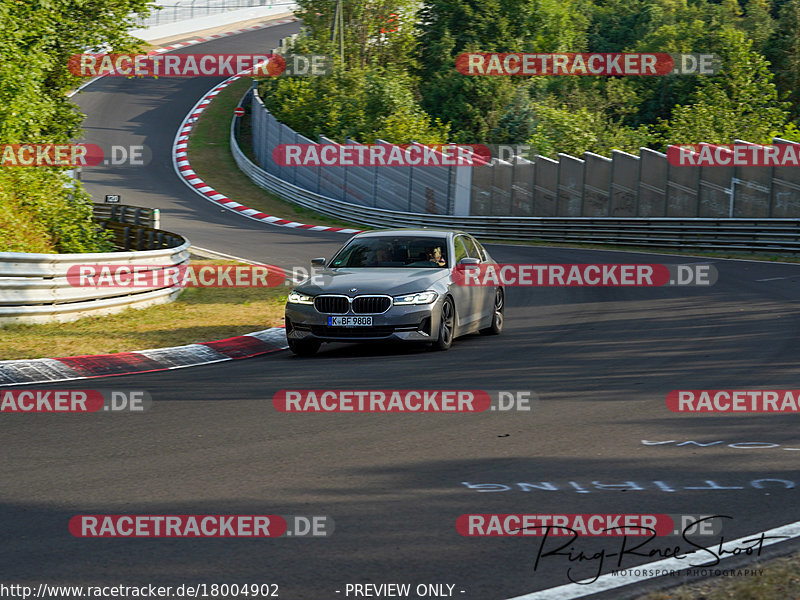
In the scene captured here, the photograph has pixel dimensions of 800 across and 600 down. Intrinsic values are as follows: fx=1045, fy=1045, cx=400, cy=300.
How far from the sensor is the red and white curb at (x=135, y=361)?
36.2 ft

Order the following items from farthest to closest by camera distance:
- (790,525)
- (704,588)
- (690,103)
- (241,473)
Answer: (690,103), (241,473), (790,525), (704,588)

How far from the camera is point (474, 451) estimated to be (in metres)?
7.48

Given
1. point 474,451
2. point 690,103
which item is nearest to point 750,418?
point 474,451

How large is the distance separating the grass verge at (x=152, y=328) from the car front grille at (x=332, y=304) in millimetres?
1994

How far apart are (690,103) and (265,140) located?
99.0ft

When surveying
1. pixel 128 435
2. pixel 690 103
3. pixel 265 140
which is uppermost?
pixel 690 103

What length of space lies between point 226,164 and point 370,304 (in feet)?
127

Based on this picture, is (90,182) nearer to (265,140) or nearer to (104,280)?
(265,140)
